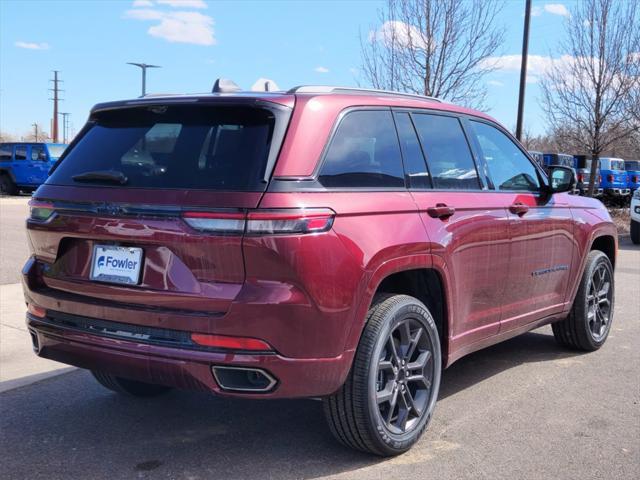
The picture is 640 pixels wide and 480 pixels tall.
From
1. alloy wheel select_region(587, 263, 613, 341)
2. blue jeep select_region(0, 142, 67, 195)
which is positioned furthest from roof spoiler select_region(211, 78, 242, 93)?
blue jeep select_region(0, 142, 67, 195)

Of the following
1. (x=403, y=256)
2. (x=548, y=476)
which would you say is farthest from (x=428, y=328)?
(x=548, y=476)

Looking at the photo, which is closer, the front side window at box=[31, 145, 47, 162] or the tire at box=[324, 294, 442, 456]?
the tire at box=[324, 294, 442, 456]

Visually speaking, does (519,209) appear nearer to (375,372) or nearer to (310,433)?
(375,372)

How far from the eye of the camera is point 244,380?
3133mm

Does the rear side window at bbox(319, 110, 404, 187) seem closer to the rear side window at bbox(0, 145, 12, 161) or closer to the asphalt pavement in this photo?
the asphalt pavement

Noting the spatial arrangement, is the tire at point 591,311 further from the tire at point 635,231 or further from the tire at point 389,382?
the tire at point 635,231

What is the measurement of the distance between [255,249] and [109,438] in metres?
1.61

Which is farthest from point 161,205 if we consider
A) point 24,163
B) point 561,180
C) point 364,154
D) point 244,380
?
point 24,163

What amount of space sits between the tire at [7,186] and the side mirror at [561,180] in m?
25.6

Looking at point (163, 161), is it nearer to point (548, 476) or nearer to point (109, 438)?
point (109, 438)

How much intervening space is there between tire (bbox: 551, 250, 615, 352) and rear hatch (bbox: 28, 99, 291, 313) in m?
3.41

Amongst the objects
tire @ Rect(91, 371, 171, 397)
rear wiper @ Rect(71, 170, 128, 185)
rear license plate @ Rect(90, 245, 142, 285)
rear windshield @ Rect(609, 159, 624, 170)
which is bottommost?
tire @ Rect(91, 371, 171, 397)

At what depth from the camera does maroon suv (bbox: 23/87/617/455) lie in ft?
9.98

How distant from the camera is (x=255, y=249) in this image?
300cm
